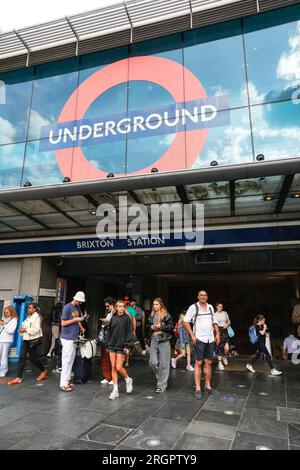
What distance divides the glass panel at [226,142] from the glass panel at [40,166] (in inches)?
145

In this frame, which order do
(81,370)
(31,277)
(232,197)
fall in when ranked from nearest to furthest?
(81,370)
(232,197)
(31,277)

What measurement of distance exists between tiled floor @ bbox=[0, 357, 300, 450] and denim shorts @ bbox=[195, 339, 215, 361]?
2.27 ft

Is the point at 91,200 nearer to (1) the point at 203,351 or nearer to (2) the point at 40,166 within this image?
(2) the point at 40,166

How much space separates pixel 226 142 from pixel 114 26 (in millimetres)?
5802

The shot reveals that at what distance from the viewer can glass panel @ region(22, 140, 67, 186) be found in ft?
28.9

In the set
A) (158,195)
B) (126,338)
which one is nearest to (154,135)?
(158,195)

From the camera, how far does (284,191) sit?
778 centimetres

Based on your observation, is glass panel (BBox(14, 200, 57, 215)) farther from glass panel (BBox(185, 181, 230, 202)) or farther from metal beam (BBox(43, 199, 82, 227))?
glass panel (BBox(185, 181, 230, 202))

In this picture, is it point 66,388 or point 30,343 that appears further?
point 30,343

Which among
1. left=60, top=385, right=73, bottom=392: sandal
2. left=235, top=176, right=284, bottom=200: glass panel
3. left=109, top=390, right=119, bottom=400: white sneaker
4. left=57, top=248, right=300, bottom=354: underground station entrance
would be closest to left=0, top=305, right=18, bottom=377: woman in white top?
left=60, top=385, right=73, bottom=392: sandal

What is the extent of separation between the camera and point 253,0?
9.09 m

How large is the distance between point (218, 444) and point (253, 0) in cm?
1108
